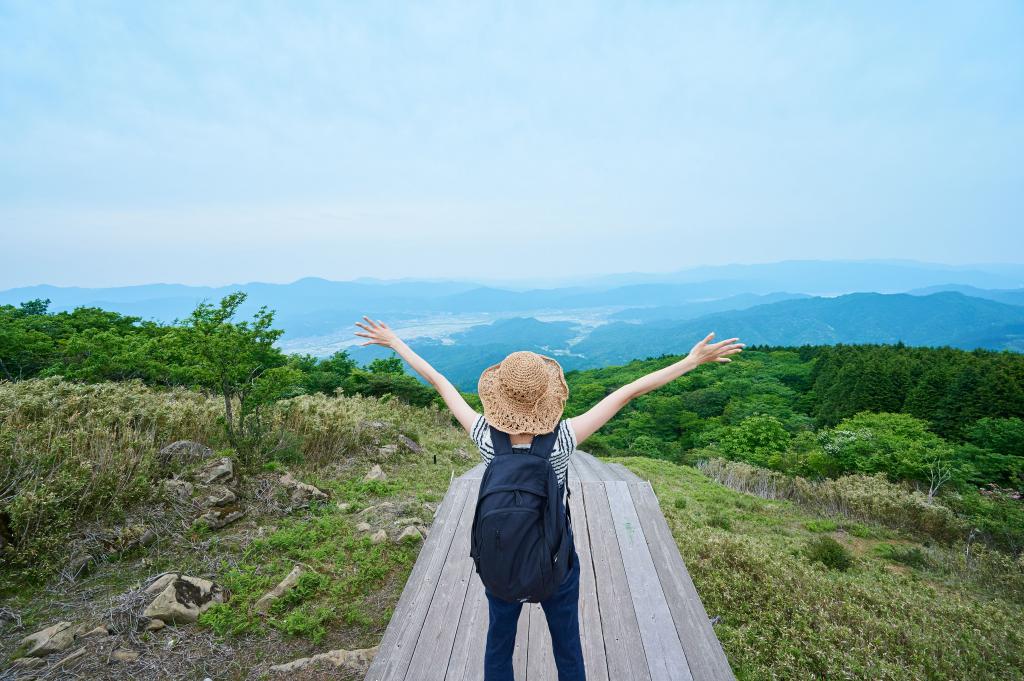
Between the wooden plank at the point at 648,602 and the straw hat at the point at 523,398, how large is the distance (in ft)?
6.19

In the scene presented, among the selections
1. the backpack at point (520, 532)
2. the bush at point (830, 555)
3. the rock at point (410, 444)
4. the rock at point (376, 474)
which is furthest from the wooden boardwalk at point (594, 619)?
the rock at point (410, 444)

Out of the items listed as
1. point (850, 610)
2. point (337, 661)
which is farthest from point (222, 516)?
point (850, 610)

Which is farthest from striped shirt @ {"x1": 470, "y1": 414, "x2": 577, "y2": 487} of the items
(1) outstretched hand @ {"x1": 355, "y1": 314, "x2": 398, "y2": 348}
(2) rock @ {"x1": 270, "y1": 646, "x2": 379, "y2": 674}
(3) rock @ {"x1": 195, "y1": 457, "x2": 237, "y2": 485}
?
(3) rock @ {"x1": 195, "y1": 457, "x2": 237, "y2": 485}

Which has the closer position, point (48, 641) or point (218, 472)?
point (48, 641)

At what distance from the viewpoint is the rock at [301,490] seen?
5309 millimetres

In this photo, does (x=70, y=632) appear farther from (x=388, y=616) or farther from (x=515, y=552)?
(x=515, y=552)

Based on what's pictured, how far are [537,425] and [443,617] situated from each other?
1973 mm

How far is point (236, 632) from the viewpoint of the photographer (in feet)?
10.7

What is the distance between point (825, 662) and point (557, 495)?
291 cm

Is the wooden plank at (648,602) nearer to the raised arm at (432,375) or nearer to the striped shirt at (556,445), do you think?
the striped shirt at (556,445)

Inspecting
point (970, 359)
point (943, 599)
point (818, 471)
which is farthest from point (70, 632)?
point (970, 359)

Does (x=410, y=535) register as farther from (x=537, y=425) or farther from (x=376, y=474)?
(x=537, y=425)

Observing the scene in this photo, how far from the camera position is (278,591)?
3.66 m

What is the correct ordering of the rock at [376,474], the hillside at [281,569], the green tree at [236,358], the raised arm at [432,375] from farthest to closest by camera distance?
the rock at [376,474]
the green tree at [236,358]
the hillside at [281,569]
the raised arm at [432,375]
